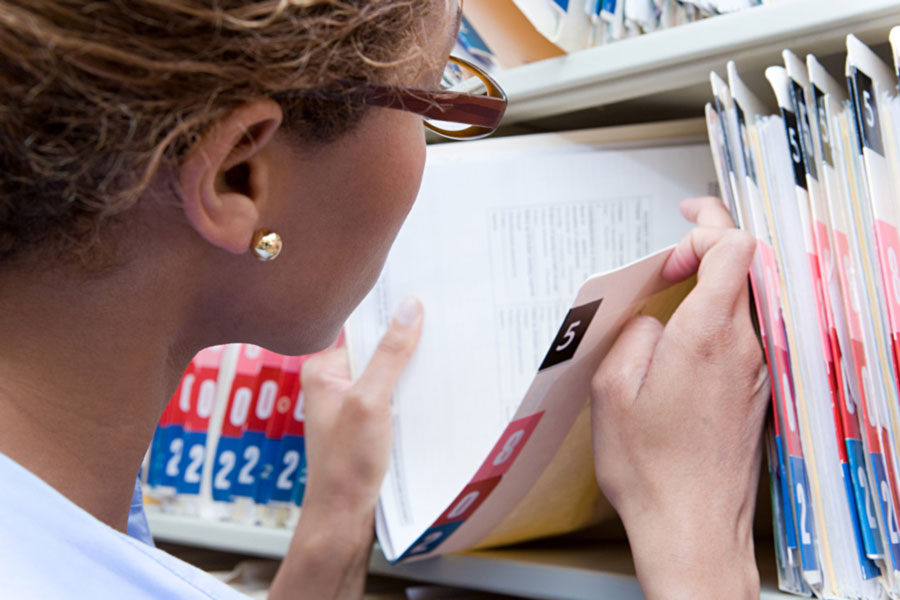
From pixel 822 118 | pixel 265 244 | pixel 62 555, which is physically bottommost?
pixel 62 555

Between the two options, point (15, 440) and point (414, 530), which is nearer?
point (15, 440)

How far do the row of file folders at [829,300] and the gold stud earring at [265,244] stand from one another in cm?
37

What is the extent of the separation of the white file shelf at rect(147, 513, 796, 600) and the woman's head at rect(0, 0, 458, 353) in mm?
339

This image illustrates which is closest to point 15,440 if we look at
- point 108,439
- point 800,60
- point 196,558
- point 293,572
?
point 108,439

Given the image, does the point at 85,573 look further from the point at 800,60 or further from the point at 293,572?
the point at 800,60

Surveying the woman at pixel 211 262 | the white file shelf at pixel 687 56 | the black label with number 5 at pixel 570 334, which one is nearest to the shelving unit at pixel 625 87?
the white file shelf at pixel 687 56

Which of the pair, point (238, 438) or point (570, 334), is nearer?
point (570, 334)

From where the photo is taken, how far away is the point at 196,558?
129cm

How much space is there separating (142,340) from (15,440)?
0.10m

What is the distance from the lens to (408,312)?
2.82 feet

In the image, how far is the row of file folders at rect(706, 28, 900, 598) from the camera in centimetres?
59

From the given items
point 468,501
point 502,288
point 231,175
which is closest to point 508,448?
point 468,501

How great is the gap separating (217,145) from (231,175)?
0.04 m

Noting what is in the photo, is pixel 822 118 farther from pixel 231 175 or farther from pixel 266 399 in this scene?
pixel 266 399
